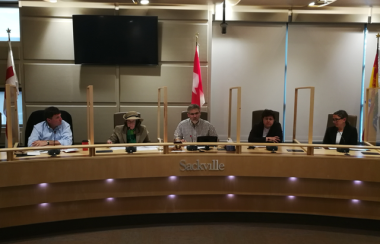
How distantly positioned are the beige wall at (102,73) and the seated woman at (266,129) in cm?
195

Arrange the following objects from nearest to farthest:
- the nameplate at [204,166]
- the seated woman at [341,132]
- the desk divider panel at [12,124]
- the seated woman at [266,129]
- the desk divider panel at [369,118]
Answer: the desk divider panel at [12,124] < the nameplate at [204,166] < the desk divider panel at [369,118] < the seated woman at [341,132] < the seated woman at [266,129]

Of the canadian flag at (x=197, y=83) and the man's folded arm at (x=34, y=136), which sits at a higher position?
the canadian flag at (x=197, y=83)

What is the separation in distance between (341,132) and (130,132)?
2.15m

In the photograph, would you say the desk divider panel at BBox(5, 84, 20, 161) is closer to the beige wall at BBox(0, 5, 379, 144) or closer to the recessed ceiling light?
the beige wall at BBox(0, 5, 379, 144)

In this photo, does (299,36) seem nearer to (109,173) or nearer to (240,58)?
(240,58)

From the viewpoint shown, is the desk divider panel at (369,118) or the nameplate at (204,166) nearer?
the nameplate at (204,166)

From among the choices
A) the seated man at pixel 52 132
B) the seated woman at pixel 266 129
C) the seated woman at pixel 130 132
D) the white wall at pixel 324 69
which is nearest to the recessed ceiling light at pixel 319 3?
the white wall at pixel 324 69

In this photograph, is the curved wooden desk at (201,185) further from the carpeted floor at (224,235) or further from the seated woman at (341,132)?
the seated woman at (341,132)

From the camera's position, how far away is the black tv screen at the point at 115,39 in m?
4.77

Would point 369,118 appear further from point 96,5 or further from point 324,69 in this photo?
point 96,5

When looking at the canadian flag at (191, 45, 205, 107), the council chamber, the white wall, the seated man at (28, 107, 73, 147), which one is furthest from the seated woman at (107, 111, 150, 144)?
the white wall

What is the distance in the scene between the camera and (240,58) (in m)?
5.57

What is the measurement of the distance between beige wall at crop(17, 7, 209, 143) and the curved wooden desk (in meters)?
2.59

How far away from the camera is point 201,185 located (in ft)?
8.45
